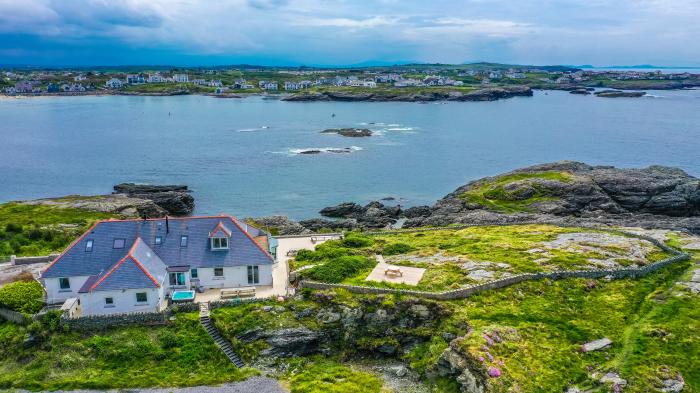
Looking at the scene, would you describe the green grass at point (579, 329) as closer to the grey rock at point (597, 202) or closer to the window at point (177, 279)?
the window at point (177, 279)

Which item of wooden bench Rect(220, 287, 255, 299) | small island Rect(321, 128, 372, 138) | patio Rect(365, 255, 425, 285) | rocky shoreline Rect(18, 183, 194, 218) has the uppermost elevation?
small island Rect(321, 128, 372, 138)

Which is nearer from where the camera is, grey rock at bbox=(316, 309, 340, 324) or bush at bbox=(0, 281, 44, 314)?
bush at bbox=(0, 281, 44, 314)

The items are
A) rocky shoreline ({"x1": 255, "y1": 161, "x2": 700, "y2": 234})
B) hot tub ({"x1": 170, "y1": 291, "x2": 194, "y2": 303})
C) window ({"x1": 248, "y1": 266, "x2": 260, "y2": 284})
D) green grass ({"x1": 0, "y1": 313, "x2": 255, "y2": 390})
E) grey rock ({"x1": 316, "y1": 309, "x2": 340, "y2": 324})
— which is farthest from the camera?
rocky shoreline ({"x1": 255, "y1": 161, "x2": 700, "y2": 234})

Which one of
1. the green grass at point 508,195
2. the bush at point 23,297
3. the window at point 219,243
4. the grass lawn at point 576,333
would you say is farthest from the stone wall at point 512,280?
the green grass at point 508,195

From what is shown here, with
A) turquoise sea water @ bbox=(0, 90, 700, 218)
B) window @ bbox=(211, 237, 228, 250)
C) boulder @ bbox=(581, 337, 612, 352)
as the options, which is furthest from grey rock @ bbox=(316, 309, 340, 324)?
turquoise sea water @ bbox=(0, 90, 700, 218)

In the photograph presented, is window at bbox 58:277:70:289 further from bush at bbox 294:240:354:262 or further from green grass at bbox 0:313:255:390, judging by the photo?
bush at bbox 294:240:354:262

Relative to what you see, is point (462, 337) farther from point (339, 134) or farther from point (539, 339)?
point (339, 134)

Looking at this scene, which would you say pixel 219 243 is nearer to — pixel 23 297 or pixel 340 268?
pixel 340 268
